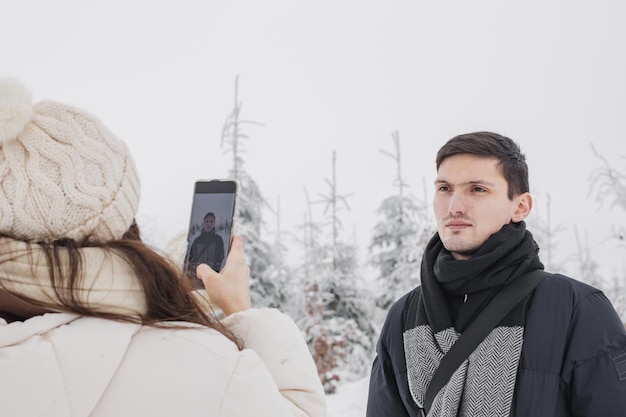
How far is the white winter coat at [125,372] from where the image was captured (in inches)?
45.8

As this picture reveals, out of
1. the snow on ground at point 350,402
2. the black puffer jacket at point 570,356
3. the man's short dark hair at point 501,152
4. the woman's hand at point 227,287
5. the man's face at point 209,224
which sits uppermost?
the man's short dark hair at point 501,152

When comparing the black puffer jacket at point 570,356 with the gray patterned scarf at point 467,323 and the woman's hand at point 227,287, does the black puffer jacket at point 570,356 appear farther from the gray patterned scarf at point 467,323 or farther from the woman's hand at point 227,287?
the woman's hand at point 227,287

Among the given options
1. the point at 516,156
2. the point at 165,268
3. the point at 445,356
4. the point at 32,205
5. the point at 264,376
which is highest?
the point at 516,156

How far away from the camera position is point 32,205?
1268 millimetres

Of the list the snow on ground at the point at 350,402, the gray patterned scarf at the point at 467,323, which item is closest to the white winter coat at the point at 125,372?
the gray patterned scarf at the point at 467,323

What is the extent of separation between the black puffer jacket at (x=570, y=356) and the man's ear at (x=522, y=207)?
0.37m

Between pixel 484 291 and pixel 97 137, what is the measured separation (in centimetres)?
210

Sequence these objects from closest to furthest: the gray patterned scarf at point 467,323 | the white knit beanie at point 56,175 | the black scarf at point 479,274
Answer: the white knit beanie at point 56,175
the gray patterned scarf at point 467,323
the black scarf at point 479,274

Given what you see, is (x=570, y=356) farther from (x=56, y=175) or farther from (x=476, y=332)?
(x=56, y=175)

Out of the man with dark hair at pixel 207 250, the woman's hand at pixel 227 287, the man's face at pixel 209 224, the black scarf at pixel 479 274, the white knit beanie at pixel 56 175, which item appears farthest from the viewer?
the black scarf at pixel 479 274

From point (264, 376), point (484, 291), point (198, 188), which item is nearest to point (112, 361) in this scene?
point (264, 376)

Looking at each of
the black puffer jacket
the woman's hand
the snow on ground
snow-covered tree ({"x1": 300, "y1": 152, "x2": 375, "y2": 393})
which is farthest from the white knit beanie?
snow-covered tree ({"x1": 300, "y1": 152, "x2": 375, "y2": 393})

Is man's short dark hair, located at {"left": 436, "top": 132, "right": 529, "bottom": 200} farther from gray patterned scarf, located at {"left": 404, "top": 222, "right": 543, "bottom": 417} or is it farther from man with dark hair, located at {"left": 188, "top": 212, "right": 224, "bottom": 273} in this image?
man with dark hair, located at {"left": 188, "top": 212, "right": 224, "bottom": 273}

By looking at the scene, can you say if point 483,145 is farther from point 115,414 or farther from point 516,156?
point 115,414
